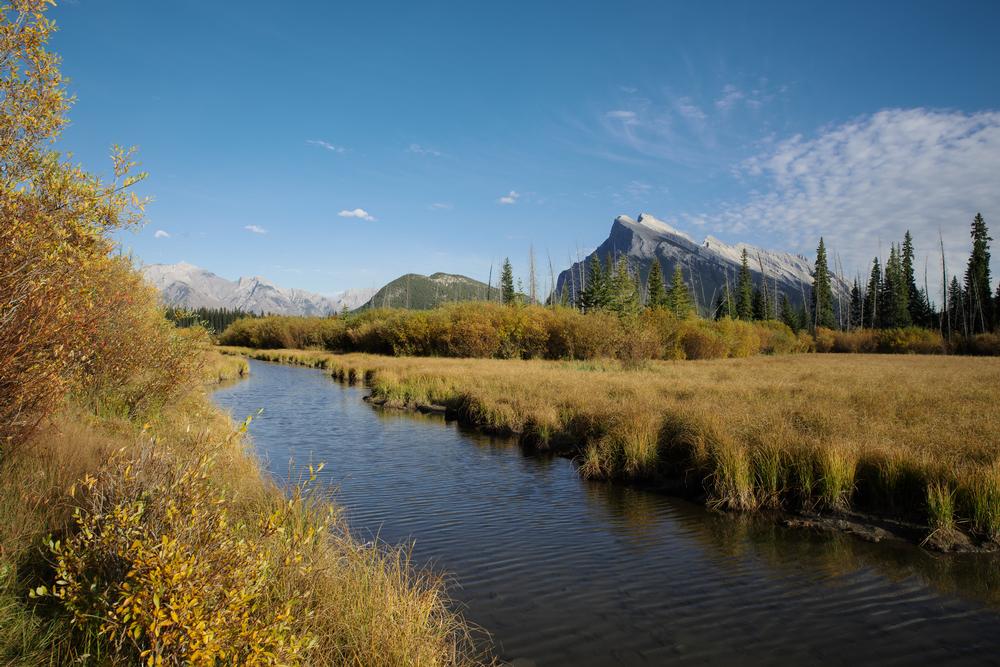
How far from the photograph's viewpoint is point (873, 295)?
87438 millimetres

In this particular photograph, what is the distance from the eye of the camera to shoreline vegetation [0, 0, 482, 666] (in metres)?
3.87

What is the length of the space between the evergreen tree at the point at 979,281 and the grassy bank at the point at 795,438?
210 ft

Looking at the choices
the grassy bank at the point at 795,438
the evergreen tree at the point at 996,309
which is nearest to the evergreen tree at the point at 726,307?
the evergreen tree at the point at 996,309

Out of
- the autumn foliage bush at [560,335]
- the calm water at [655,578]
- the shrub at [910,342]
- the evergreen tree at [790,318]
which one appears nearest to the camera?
the calm water at [655,578]

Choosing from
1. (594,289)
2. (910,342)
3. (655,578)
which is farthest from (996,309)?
(655,578)

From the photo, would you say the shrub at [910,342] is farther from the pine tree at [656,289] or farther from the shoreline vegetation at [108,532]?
the shoreline vegetation at [108,532]

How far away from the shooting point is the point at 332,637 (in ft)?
16.9

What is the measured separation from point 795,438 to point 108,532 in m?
12.8

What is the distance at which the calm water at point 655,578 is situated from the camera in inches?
269

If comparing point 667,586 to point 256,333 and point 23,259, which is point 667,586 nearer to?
point 23,259

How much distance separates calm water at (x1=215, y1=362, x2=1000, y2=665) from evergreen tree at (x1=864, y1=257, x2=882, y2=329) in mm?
88328

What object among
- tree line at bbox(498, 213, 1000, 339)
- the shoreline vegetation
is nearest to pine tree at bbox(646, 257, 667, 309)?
tree line at bbox(498, 213, 1000, 339)

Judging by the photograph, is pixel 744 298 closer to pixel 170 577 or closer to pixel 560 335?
pixel 560 335

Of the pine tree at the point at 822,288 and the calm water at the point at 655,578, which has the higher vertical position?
the pine tree at the point at 822,288
